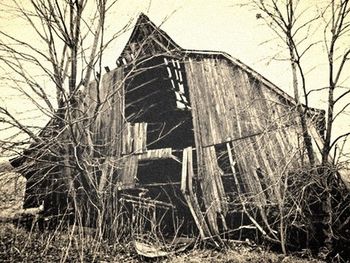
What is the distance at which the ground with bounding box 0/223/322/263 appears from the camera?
261 inches

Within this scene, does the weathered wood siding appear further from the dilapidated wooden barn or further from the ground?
the ground

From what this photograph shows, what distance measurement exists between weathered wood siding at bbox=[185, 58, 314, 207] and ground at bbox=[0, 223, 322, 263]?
61.8 inches

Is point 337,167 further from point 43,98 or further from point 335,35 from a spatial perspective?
point 43,98

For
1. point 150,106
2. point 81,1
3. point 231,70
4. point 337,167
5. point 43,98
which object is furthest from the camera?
point 150,106

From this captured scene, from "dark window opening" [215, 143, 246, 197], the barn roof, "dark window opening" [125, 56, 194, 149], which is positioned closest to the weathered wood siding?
the barn roof

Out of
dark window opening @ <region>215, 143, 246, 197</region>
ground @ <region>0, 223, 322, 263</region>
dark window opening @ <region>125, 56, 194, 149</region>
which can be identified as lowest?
ground @ <region>0, 223, 322, 263</region>

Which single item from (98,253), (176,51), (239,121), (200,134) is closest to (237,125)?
(239,121)

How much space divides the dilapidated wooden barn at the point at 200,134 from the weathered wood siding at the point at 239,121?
3 cm

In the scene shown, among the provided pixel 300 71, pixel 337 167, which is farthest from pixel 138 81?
pixel 337 167

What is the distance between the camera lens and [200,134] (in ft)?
35.1

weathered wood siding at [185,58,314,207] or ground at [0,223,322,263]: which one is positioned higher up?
weathered wood siding at [185,58,314,207]

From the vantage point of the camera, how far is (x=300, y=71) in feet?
26.3

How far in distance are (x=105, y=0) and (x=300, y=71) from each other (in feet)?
18.0

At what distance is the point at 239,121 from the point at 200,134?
146cm
